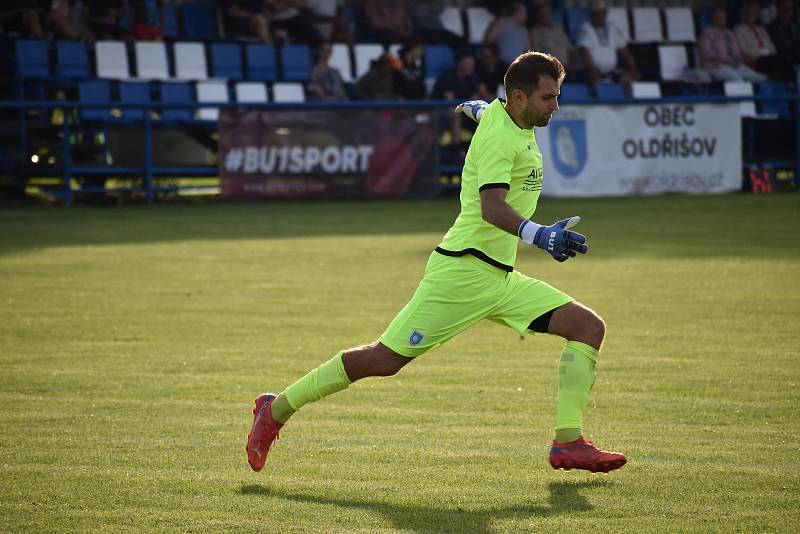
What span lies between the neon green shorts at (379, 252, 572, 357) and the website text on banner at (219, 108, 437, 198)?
15.4 meters

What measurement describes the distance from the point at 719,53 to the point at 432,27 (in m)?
5.73

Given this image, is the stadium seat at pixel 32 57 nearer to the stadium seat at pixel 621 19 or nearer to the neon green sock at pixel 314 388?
the stadium seat at pixel 621 19

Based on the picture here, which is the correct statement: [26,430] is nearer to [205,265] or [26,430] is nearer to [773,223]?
[205,265]

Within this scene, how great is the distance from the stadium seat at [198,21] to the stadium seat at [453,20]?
4.68 metres

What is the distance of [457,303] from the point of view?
6168mm

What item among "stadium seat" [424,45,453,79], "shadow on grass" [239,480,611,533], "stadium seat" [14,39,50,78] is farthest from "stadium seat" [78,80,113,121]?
"shadow on grass" [239,480,611,533]

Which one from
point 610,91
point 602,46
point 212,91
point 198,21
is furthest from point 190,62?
point 602,46

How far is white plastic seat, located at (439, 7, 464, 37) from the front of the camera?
90.0ft

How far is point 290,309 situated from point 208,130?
419 inches

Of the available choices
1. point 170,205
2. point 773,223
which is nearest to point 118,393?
point 773,223

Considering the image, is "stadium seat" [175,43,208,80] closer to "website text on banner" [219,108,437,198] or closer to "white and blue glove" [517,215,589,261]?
"website text on banner" [219,108,437,198]

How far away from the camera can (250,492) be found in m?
5.85

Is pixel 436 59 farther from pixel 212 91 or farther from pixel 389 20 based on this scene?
pixel 212 91

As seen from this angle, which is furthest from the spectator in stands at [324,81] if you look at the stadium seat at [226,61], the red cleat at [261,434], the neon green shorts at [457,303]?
the neon green shorts at [457,303]
